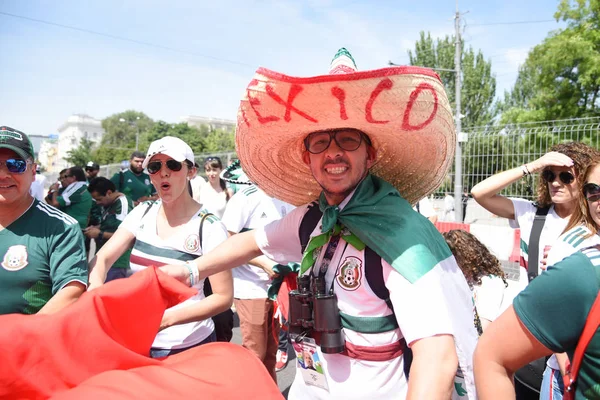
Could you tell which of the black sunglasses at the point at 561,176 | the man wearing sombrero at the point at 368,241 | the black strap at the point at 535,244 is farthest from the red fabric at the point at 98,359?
the black sunglasses at the point at 561,176

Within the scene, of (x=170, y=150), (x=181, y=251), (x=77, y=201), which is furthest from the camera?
(x=77, y=201)

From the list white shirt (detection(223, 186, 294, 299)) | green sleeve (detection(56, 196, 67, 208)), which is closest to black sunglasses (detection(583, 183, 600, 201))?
white shirt (detection(223, 186, 294, 299))

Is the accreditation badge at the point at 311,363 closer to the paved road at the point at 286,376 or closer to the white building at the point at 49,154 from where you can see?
the paved road at the point at 286,376

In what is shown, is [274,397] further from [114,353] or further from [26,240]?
[26,240]

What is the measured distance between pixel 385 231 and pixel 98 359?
1066mm

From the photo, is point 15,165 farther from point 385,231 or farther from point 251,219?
point 251,219

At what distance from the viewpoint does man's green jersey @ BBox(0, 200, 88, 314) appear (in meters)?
2.24

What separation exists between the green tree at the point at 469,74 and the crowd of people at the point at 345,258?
1401 inches

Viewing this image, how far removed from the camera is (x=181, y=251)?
107 inches

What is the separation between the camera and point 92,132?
13188 cm

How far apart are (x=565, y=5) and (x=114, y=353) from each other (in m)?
24.4

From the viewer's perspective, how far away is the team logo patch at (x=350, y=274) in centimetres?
173

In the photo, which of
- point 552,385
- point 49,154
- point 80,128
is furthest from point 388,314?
point 80,128

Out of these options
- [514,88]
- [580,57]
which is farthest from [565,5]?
[514,88]
